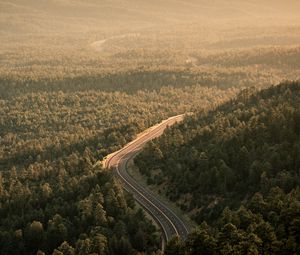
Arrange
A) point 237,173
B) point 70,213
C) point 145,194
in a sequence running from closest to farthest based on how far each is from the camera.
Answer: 1. point 70,213
2. point 237,173
3. point 145,194

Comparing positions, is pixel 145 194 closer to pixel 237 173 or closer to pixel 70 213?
pixel 70 213

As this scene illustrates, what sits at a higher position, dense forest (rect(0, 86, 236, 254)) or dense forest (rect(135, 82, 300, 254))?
dense forest (rect(135, 82, 300, 254))

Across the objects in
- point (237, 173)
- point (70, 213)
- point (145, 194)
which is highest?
point (237, 173)

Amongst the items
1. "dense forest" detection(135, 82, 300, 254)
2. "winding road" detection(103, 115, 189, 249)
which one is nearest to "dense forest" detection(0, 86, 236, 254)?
"winding road" detection(103, 115, 189, 249)

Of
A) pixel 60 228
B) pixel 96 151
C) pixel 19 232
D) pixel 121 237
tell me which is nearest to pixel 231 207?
pixel 121 237

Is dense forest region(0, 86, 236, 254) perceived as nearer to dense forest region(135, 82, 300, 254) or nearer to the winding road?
the winding road

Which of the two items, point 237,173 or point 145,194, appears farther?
point 145,194

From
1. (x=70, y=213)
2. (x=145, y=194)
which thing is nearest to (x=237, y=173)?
(x=145, y=194)
